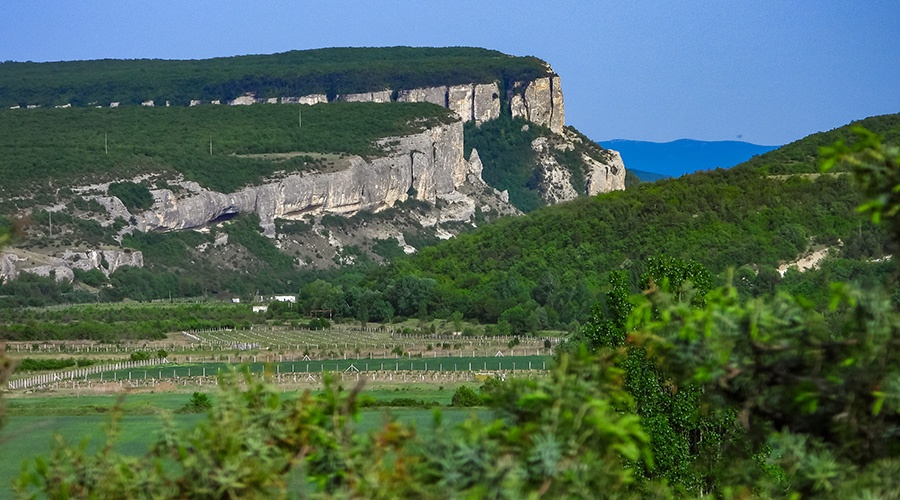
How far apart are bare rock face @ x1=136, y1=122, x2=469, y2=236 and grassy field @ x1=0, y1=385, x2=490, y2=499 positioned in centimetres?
7956

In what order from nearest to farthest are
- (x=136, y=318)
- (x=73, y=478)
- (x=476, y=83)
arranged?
(x=73, y=478) < (x=136, y=318) < (x=476, y=83)

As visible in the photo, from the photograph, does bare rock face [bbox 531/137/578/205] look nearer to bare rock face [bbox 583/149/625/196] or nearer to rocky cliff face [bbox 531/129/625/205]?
rocky cliff face [bbox 531/129/625/205]

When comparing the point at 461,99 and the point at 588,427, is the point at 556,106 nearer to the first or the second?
the point at 461,99

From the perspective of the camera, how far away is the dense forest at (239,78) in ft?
555

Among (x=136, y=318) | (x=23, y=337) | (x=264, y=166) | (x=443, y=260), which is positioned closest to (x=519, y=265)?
(x=443, y=260)

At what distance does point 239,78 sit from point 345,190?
3936 centimetres

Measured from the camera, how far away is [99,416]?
39031 mm

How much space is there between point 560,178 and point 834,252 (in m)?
98.4

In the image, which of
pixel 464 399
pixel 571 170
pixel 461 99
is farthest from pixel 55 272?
pixel 461 99

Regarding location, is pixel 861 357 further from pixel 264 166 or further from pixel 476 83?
pixel 476 83

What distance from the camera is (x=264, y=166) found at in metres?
138

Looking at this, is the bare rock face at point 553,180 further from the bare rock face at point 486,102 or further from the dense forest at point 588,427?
the dense forest at point 588,427

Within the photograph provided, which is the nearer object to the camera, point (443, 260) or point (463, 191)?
point (443, 260)

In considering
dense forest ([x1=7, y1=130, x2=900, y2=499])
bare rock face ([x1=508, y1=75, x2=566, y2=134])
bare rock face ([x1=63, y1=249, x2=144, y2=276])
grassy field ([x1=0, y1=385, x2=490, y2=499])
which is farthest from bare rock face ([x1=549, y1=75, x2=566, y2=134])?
dense forest ([x1=7, y1=130, x2=900, y2=499])
